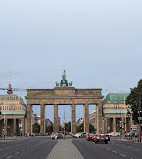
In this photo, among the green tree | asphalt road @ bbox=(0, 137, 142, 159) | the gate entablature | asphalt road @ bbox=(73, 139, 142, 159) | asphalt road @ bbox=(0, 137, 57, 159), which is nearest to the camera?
asphalt road @ bbox=(73, 139, 142, 159)

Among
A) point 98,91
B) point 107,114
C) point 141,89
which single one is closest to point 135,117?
point 141,89

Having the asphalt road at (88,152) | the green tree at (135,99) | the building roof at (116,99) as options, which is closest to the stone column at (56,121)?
the building roof at (116,99)

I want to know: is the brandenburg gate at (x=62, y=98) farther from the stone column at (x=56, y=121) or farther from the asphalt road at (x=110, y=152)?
the asphalt road at (x=110, y=152)

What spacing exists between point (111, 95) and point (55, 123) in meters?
45.3

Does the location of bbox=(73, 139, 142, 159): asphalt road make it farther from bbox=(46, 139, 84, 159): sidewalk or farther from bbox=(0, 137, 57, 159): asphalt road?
bbox=(0, 137, 57, 159): asphalt road

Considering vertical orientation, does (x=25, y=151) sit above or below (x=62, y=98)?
below

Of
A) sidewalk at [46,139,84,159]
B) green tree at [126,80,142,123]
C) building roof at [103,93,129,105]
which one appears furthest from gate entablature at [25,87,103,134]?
sidewalk at [46,139,84,159]

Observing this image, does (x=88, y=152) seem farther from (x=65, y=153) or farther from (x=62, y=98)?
(x=62, y=98)

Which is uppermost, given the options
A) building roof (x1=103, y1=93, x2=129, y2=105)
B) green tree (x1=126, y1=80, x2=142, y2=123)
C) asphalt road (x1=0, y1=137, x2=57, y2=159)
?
building roof (x1=103, y1=93, x2=129, y2=105)

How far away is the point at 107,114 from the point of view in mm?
156375

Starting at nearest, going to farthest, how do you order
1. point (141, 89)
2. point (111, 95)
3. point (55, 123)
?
1. point (141, 89)
2. point (55, 123)
3. point (111, 95)

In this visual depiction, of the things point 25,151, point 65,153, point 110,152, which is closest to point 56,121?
point 25,151

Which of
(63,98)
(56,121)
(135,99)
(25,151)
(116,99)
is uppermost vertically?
(116,99)

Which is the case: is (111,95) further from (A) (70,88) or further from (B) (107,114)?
(A) (70,88)
